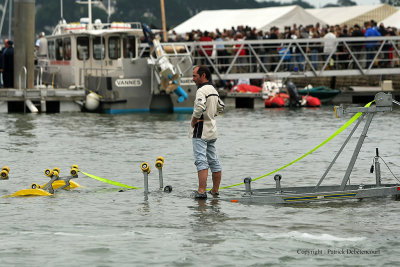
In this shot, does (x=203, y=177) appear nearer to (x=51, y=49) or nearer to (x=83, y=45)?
(x=83, y=45)

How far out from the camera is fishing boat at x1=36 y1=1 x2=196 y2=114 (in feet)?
106

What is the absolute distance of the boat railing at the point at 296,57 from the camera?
35.1 m

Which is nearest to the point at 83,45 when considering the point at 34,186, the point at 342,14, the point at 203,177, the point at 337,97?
the point at 337,97

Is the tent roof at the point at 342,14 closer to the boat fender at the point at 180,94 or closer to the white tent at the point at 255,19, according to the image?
the white tent at the point at 255,19

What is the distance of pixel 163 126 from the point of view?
26219mm

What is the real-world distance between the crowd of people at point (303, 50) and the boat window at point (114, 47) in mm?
3085

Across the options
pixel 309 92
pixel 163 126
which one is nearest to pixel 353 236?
pixel 163 126

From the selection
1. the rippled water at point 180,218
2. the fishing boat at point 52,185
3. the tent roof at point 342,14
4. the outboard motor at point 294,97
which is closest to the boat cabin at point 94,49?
the outboard motor at point 294,97

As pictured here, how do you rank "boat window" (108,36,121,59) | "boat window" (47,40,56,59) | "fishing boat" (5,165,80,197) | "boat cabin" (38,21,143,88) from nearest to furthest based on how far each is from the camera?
1. "fishing boat" (5,165,80,197)
2. "boat cabin" (38,21,143,88)
3. "boat window" (108,36,121,59)
4. "boat window" (47,40,56,59)

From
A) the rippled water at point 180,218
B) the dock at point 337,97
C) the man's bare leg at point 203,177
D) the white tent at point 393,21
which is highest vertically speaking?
the white tent at point 393,21

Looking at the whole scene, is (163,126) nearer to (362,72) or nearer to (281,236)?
(362,72)

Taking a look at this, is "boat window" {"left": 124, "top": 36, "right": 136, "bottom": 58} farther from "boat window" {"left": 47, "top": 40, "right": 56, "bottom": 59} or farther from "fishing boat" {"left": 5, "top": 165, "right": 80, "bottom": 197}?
"fishing boat" {"left": 5, "top": 165, "right": 80, "bottom": 197}

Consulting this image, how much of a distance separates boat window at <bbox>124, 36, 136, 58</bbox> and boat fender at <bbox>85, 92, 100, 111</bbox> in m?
2.45

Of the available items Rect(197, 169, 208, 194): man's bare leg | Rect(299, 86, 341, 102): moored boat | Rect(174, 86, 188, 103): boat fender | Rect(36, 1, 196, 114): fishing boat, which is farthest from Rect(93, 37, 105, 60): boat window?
Rect(197, 169, 208, 194): man's bare leg
